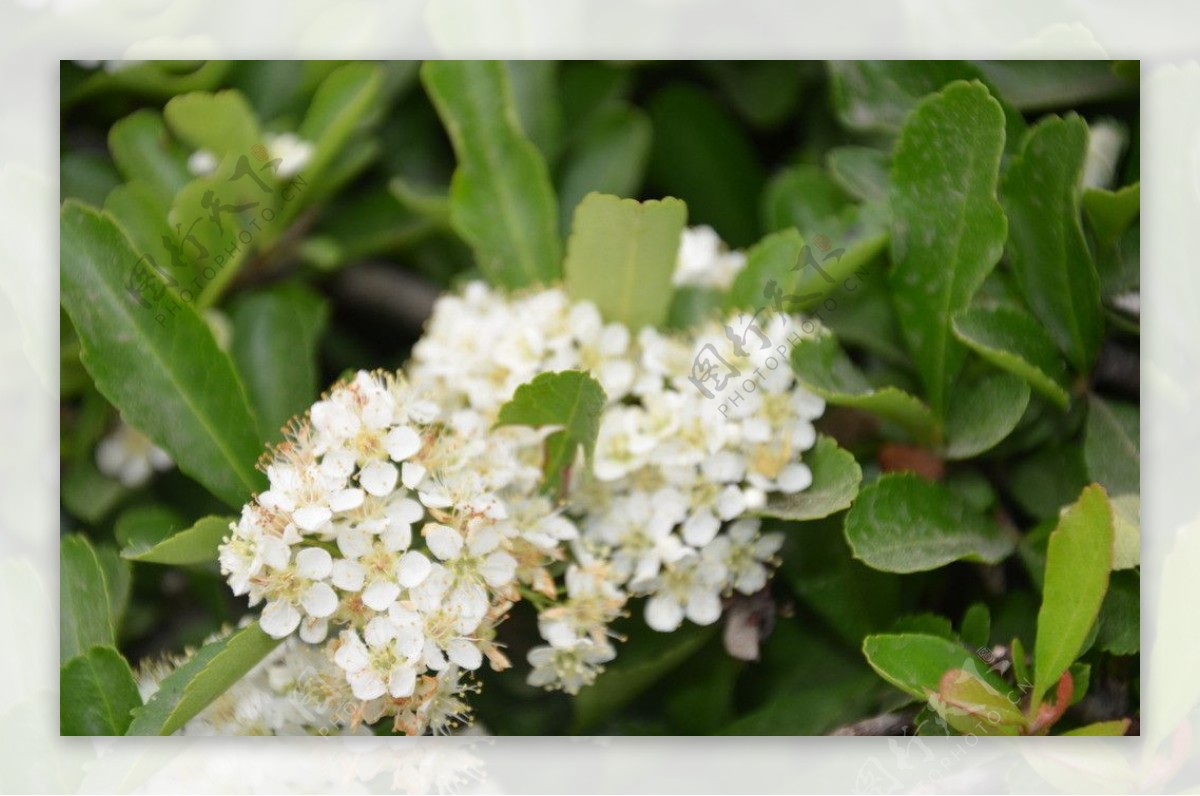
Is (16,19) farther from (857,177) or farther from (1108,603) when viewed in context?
(1108,603)

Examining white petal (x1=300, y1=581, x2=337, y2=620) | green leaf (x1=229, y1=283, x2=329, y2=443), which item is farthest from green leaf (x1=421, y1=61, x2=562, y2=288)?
white petal (x1=300, y1=581, x2=337, y2=620)

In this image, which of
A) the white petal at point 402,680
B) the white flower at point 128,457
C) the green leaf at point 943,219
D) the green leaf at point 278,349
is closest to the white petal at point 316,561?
the white petal at point 402,680

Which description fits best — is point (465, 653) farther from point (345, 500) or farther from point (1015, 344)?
point (1015, 344)

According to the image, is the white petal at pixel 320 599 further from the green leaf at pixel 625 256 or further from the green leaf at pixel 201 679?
the green leaf at pixel 625 256

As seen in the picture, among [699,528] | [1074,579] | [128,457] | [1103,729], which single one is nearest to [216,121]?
[128,457]

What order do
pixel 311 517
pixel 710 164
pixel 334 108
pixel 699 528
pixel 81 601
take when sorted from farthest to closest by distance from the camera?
pixel 710 164
pixel 334 108
pixel 81 601
pixel 699 528
pixel 311 517

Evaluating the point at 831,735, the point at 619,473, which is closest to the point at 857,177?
the point at 619,473

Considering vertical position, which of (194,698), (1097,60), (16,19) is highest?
(16,19)
